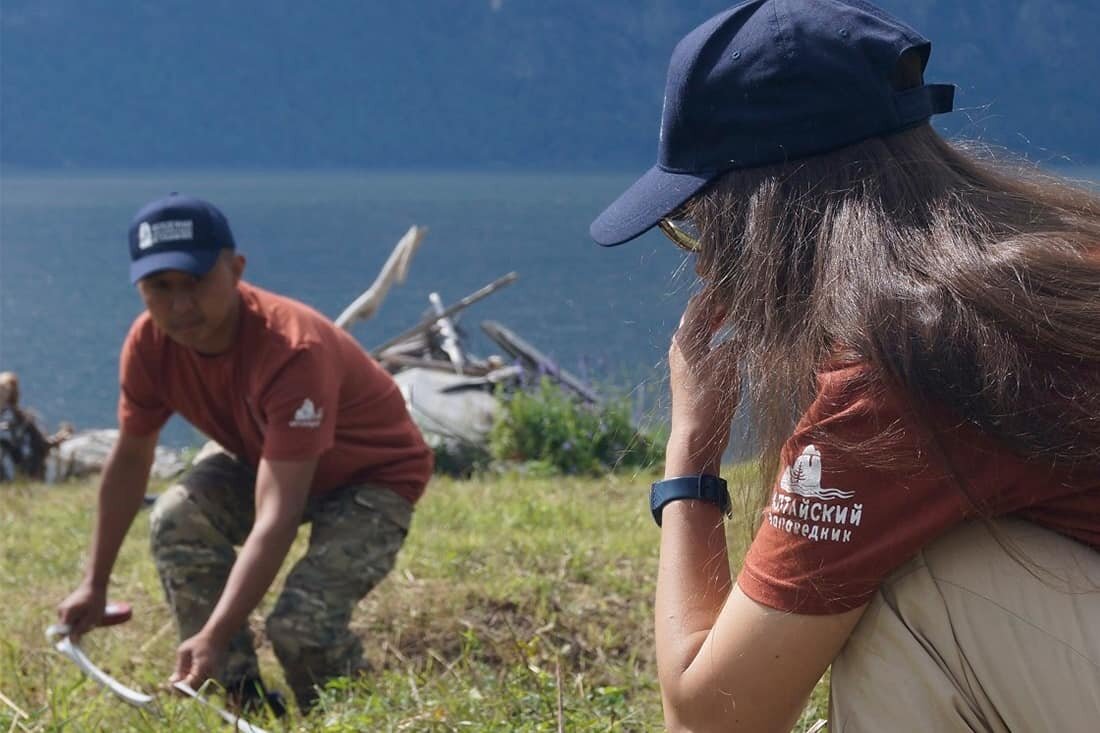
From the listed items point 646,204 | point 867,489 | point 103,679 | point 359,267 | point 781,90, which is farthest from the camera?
point 359,267

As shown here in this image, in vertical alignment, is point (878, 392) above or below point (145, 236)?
above

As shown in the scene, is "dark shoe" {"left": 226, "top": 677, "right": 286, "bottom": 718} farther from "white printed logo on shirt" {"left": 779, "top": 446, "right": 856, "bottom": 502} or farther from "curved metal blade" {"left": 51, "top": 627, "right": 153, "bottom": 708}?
"white printed logo on shirt" {"left": 779, "top": 446, "right": 856, "bottom": 502}

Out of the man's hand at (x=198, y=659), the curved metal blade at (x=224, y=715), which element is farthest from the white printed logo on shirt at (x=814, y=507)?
the man's hand at (x=198, y=659)

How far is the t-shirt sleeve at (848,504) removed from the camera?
6.01ft

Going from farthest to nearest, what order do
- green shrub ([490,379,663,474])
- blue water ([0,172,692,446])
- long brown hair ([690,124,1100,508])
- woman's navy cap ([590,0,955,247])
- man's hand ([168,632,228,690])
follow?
blue water ([0,172,692,446]), green shrub ([490,379,663,474]), man's hand ([168,632,228,690]), woman's navy cap ([590,0,955,247]), long brown hair ([690,124,1100,508])

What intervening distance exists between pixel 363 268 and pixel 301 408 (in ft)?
124

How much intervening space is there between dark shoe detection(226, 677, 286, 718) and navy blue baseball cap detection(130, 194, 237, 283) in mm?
1159

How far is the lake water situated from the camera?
1712 centimetres

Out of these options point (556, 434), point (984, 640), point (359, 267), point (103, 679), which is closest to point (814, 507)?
point (984, 640)

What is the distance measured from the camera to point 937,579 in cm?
195

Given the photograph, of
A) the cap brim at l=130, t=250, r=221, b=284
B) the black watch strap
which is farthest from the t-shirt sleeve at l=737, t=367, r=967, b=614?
the cap brim at l=130, t=250, r=221, b=284

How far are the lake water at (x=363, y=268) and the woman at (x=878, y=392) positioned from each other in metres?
0.26

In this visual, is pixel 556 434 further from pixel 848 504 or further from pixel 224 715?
pixel 848 504

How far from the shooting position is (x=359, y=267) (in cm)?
4144
